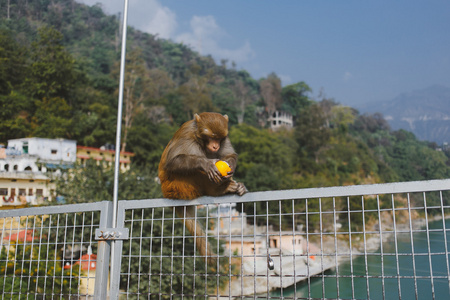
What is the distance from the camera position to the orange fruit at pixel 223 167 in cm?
218

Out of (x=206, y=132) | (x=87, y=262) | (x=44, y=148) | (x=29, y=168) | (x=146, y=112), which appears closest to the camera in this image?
(x=206, y=132)

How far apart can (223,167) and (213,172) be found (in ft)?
0.21

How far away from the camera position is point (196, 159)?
233cm

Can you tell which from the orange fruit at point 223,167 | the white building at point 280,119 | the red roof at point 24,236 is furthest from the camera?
the white building at point 280,119

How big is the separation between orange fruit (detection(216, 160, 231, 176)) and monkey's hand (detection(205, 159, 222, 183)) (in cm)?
2

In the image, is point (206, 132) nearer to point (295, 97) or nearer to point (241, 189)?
point (241, 189)

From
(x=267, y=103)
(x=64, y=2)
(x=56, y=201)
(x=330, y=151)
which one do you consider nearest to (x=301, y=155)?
(x=330, y=151)

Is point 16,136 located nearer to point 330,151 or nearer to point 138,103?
point 138,103

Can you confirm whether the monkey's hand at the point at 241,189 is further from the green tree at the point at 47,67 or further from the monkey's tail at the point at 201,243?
the green tree at the point at 47,67

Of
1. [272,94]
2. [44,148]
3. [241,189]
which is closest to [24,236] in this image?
[241,189]

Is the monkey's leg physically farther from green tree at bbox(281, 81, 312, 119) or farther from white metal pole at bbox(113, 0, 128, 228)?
green tree at bbox(281, 81, 312, 119)

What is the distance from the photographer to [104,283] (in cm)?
198

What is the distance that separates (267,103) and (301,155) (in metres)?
12.7

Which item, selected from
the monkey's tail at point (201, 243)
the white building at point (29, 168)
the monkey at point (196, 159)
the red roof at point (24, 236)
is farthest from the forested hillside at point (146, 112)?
the monkey's tail at point (201, 243)
